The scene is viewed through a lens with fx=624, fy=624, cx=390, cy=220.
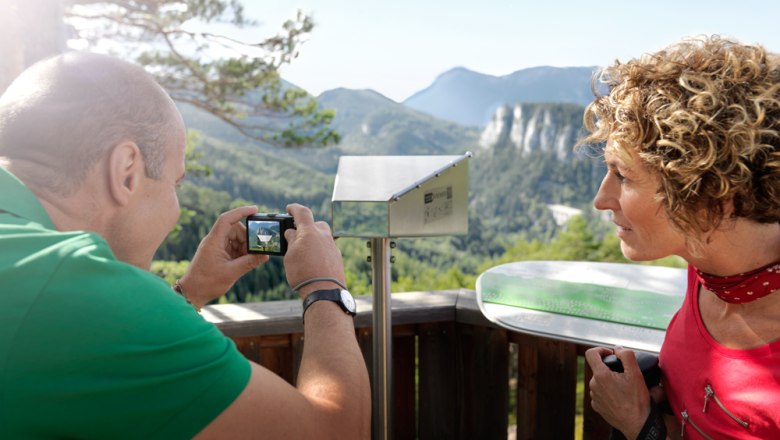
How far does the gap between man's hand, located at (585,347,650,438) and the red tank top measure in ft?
0.21

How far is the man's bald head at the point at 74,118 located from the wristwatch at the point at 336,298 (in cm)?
32

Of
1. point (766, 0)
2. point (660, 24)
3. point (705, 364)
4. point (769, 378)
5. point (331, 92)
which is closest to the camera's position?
point (769, 378)

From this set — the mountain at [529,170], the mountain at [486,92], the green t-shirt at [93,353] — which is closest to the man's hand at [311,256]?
the green t-shirt at [93,353]

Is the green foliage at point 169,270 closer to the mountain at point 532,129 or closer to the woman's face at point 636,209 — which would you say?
Answer: the woman's face at point 636,209

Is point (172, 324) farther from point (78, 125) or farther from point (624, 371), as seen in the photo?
point (624, 371)

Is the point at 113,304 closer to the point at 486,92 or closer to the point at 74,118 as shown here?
the point at 74,118

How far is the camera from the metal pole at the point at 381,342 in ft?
5.77

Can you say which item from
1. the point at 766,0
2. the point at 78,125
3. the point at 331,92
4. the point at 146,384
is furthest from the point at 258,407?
the point at 766,0

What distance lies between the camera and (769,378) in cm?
107

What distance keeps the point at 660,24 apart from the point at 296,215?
2705 cm

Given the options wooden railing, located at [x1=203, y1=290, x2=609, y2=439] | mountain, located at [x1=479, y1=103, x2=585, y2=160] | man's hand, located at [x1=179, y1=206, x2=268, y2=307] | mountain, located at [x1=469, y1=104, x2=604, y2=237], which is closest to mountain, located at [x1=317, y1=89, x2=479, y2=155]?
mountain, located at [x1=469, y1=104, x2=604, y2=237]

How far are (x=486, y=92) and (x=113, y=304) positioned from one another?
1823 centimetres

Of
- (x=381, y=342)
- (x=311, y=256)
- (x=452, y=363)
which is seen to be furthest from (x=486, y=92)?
(x=311, y=256)

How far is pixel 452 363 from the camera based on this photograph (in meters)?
2.33
